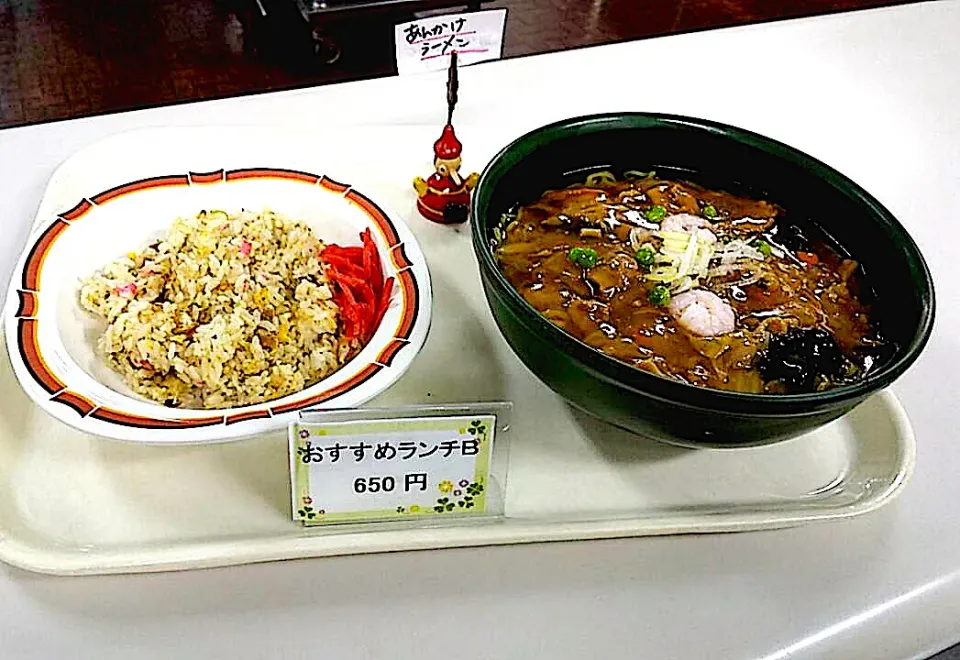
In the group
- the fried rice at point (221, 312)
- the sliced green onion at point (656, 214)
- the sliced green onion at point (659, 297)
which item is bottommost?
the fried rice at point (221, 312)

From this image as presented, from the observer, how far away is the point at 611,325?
97 centimetres

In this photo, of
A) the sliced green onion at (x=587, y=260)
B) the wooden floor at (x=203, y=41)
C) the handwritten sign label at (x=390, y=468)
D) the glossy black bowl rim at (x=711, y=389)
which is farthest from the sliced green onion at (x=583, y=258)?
the wooden floor at (x=203, y=41)

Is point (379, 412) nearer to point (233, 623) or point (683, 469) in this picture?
point (233, 623)

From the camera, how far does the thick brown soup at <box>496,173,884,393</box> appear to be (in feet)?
3.10

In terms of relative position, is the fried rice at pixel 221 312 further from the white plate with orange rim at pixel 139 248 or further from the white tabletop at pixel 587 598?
the white tabletop at pixel 587 598

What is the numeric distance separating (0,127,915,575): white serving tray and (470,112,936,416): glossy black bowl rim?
0.17m

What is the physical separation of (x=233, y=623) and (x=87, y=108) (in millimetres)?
1990

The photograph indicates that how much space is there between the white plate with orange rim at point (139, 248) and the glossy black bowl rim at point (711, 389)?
144mm

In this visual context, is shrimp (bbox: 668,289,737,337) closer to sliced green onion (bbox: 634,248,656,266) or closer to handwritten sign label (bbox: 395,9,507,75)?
sliced green onion (bbox: 634,248,656,266)

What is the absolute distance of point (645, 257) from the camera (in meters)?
1.02

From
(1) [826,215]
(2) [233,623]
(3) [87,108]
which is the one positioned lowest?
(3) [87,108]

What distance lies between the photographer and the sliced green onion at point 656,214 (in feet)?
3.52

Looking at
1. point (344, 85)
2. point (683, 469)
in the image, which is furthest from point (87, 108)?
point (683, 469)

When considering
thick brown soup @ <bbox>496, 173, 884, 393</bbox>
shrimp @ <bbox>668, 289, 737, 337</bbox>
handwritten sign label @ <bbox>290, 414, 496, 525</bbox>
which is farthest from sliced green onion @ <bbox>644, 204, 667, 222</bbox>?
handwritten sign label @ <bbox>290, 414, 496, 525</bbox>
